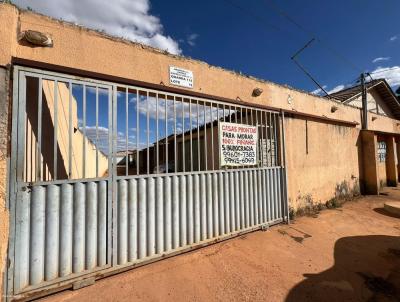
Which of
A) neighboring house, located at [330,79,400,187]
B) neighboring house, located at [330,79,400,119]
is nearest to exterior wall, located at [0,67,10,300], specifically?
neighboring house, located at [330,79,400,187]

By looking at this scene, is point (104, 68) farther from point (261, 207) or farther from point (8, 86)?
point (261, 207)

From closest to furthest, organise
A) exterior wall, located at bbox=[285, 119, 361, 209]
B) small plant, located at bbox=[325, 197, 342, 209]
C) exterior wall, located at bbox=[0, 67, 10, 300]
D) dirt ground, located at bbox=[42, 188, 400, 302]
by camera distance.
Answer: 1. exterior wall, located at bbox=[0, 67, 10, 300]
2. dirt ground, located at bbox=[42, 188, 400, 302]
3. exterior wall, located at bbox=[285, 119, 361, 209]
4. small plant, located at bbox=[325, 197, 342, 209]

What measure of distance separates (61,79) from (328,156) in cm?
778

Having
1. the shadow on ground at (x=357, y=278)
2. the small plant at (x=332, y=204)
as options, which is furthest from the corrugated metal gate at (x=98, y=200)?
the small plant at (x=332, y=204)

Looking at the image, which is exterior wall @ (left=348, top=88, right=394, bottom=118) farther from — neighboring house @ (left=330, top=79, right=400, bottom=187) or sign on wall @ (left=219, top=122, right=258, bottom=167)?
sign on wall @ (left=219, top=122, right=258, bottom=167)

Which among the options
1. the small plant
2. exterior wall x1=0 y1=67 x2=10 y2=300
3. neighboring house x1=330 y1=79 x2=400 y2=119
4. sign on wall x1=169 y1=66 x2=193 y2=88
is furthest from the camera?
neighboring house x1=330 y1=79 x2=400 y2=119

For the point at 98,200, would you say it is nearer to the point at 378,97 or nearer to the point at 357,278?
the point at 357,278

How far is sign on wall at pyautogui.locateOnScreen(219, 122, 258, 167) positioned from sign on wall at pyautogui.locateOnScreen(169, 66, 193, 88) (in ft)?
3.32

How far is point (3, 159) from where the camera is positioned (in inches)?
97.5

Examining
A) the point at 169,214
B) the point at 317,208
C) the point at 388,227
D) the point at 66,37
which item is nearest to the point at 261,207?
the point at 169,214

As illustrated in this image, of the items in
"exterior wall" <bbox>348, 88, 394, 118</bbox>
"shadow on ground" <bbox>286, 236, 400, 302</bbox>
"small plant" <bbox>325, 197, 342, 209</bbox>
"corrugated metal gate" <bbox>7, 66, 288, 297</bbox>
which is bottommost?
"shadow on ground" <bbox>286, 236, 400, 302</bbox>

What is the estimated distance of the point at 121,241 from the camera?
3.16 metres

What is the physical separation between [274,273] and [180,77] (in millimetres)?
3609

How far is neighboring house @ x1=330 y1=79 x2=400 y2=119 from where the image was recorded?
13633 millimetres
